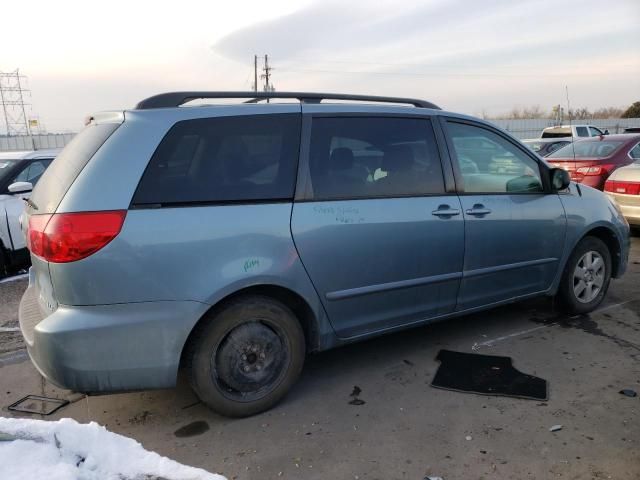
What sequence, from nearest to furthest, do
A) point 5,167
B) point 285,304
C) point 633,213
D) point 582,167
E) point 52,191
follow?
point 52,191, point 285,304, point 5,167, point 633,213, point 582,167

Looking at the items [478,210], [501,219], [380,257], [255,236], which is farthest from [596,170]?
[255,236]

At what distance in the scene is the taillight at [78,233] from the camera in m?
2.62

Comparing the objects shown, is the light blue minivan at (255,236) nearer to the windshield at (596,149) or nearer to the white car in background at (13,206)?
the white car in background at (13,206)

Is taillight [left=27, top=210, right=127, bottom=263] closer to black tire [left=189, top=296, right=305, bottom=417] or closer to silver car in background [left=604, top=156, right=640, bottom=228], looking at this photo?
black tire [left=189, top=296, right=305, bottom=417]

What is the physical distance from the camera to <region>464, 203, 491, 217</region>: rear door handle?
3840mm

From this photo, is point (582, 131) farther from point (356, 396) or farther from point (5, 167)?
point (356, 396)

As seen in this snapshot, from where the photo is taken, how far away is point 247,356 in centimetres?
311

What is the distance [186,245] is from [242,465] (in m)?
1.15

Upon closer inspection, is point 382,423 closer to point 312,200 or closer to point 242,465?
point 242,465

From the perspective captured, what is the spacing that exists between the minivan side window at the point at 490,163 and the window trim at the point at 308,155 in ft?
0.48

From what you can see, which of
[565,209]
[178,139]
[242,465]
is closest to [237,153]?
[178,139]

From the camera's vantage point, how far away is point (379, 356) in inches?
159

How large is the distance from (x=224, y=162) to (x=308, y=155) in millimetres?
537

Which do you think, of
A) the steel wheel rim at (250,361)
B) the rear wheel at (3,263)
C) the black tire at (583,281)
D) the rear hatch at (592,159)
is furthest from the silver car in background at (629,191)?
the rear wheel at (3,263)
